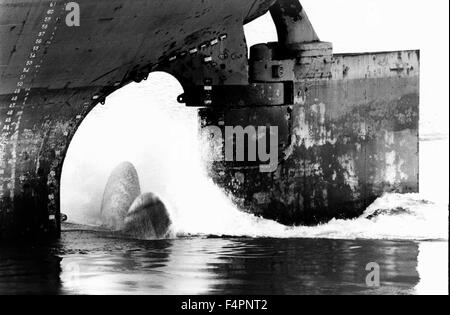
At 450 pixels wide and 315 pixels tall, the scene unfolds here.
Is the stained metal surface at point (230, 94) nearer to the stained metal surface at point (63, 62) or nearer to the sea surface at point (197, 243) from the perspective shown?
the stained metal surface at point (63, 62)

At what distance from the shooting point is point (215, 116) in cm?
1284

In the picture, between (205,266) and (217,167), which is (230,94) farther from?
(205,266)

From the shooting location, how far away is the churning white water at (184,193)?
12.5 meters

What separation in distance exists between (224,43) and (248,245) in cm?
219

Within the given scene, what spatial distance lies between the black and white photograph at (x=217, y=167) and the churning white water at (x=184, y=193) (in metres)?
0.03

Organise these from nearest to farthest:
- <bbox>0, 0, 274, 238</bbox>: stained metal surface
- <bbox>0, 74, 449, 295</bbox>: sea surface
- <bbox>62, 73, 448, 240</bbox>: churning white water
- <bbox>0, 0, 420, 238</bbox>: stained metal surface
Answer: <bbox>0, 74, 449, 295</bbox>: sea surface
<bbox>0, 0, 274, 238</bbox>: stained metal surface
<bbox>0, 0, 420, 238</bbox>: stained metal surface
<bbox>62, 73, 448, 240</bbox>: churning white water

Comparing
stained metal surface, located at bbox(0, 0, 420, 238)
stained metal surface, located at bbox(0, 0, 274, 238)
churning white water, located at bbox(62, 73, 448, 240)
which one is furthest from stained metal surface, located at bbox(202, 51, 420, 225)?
stained metal surface, located at bbox(0, 0, 274, 238)

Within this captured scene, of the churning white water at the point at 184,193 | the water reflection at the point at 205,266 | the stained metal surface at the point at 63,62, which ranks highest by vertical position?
the stained metal surface at the point at 63,62

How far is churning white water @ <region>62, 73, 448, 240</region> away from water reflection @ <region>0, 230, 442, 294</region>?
0.60 m

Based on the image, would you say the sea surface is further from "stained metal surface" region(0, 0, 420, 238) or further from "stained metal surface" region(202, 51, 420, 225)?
"stained metal surface" region(0, 0, 420, 238)

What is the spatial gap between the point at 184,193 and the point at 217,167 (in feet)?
1.49

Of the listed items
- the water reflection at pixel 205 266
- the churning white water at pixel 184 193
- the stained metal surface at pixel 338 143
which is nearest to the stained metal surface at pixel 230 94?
the stained metal surface at pixel 338 143

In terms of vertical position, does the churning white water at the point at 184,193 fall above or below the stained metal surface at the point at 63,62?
below

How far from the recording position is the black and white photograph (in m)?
10.1
